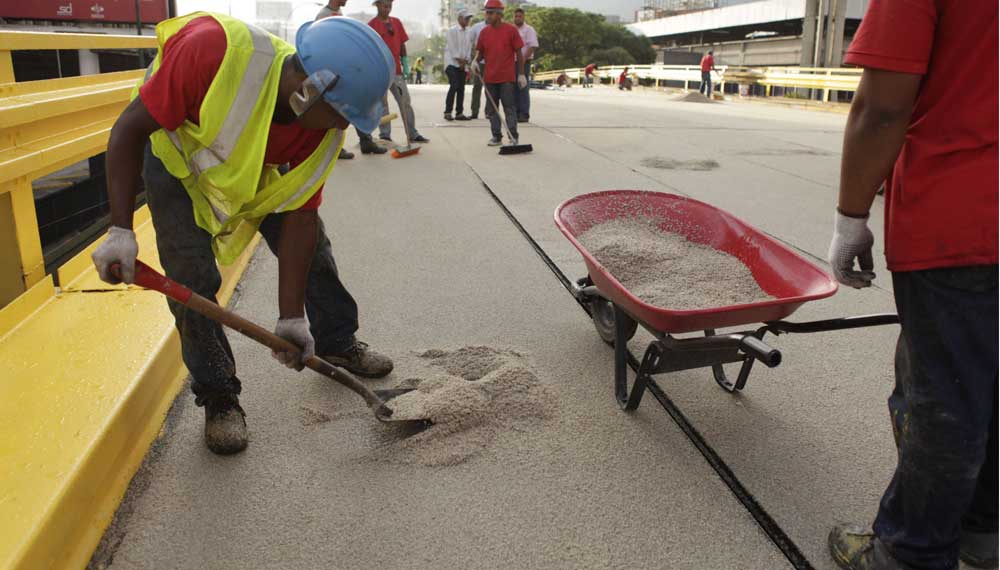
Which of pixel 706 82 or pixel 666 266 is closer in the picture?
pixel 666 266

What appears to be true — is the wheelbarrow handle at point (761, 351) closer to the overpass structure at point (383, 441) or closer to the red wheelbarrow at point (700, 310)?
the red wheelbarrow at point (700, 310)

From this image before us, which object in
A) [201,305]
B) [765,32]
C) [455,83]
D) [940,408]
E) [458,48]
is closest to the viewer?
[940,408]

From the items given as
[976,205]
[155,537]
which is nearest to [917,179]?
[976,205]

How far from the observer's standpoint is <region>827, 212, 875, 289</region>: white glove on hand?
1881 millimetres

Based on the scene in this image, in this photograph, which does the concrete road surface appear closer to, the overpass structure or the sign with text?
the overpass structure

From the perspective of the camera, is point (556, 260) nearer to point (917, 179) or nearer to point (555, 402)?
point (555, 402)

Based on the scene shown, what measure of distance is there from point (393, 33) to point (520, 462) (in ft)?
24.8

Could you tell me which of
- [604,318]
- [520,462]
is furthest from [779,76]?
[520,462]

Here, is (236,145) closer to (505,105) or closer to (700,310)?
(700,310)

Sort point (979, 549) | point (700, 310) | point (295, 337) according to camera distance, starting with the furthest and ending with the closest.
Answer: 1. point (295, 337)
2. point (700, 310)
3. point (979, 549)

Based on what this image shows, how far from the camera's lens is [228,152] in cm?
225

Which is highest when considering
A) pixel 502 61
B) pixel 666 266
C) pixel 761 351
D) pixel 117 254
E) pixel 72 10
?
pixel 72 10

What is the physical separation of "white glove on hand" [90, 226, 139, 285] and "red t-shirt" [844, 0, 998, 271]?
6.56ft

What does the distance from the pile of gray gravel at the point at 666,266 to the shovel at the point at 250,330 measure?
3.63 feet
